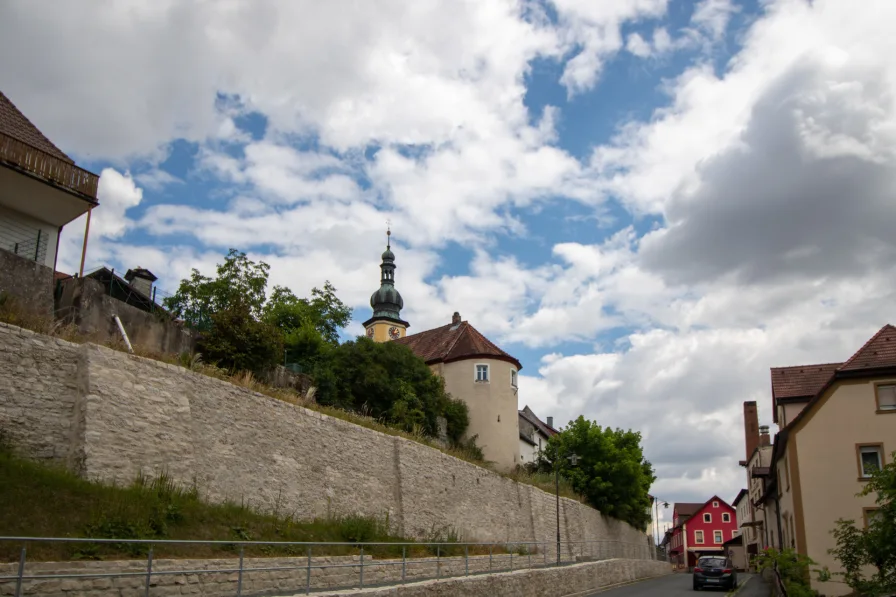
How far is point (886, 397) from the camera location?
2658 centimetres

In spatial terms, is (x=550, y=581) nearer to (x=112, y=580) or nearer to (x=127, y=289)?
(x=112, y=580)

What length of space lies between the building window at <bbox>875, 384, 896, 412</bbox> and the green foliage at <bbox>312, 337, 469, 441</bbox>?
684 inches

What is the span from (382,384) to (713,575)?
15844 mm

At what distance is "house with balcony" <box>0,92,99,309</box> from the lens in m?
20.3

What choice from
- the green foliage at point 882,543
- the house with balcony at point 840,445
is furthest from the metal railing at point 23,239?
the house with balcony at point 840,445

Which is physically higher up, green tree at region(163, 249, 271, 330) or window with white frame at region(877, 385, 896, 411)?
green tree at region(163, 249, 271, 330)

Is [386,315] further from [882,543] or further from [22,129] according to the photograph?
[882,543]

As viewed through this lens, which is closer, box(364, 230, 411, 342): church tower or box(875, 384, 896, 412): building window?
box(875, 384, 896, 412): building window

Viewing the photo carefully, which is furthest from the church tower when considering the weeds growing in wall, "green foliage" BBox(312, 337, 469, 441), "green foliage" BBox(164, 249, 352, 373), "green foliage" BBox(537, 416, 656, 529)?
the weeds growing in wall

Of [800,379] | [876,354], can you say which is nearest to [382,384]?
[800,379]

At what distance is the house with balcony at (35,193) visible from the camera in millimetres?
20344

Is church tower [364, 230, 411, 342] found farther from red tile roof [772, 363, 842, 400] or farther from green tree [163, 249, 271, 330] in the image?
red tile roof [772, 363, 842, 400]

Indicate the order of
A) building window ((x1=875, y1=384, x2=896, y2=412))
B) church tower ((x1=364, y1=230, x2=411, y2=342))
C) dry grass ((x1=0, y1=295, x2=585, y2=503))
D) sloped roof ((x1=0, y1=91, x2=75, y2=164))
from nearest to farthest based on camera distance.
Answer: dry grass ((x1=0, y1=295, x2=585, y2=503))
sloped roof ((x1=0, y1=91, x2=75, y2=164))
building window ((x1=875, y1=384, x2=896, y2=412))
church tower ((x1=364, y1=230, x2=411, y2=342))

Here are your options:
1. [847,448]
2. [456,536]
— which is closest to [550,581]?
[456,536]
